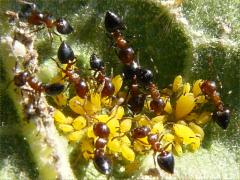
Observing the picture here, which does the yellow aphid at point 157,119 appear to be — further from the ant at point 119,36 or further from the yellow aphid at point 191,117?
the ant at point 119,36

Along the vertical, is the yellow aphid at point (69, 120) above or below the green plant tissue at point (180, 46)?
below

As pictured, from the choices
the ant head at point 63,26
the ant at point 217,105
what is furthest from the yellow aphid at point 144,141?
the ant head at point 63,26

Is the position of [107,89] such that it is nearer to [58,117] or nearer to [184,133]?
[58,117]

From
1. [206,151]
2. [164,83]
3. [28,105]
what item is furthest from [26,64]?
[206,151]

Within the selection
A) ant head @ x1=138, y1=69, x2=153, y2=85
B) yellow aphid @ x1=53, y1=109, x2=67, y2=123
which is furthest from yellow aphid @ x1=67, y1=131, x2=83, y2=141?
ant head @ x1=138, y1=69, x2=153, y2=85

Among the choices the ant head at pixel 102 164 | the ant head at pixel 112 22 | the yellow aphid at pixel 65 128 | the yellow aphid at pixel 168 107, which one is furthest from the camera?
the yellow aphid at pixel 168 107

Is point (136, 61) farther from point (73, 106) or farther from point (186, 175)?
point (186, 175)

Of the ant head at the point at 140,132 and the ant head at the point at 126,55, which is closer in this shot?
the ant head at the point at 140,132
